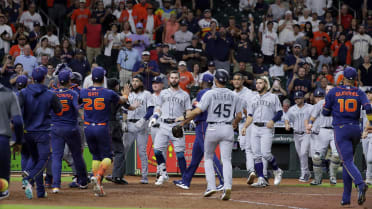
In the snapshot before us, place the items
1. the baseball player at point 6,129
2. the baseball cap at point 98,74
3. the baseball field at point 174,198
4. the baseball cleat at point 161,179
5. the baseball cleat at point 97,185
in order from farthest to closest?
the baseball cleat at point 161,179, the baseball cap at point 98,74, the baseball cleat at point 97,185, the baseball field at point 174,198, the baseball player at point 6,129

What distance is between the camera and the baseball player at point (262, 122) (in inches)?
584

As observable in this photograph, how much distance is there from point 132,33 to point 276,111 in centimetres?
1026

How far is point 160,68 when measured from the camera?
2202 centimetres

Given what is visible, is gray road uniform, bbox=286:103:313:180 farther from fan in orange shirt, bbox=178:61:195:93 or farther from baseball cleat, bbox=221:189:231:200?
baseball cleat, bbox=221:189:231:200

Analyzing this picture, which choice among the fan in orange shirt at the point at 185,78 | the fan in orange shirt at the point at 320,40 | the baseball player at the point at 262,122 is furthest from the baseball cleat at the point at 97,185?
the fan in orange shirt at the point at 320,40

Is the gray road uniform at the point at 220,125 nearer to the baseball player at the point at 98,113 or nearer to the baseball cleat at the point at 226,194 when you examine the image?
the baseball cleat at the point at 226,194

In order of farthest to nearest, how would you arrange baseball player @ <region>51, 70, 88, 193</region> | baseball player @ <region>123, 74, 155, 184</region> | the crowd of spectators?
the crowd of spectators, baseball player @ <region>123, 74, 155, 184</region>, baseball player @ <region>51, 70, 88, 193</region>

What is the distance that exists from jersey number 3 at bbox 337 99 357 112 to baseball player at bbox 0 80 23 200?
5.60m

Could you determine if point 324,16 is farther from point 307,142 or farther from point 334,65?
point 307,142

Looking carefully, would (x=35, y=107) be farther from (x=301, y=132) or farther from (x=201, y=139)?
(x=301, y=132)

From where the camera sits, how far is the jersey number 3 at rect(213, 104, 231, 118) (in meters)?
11.5

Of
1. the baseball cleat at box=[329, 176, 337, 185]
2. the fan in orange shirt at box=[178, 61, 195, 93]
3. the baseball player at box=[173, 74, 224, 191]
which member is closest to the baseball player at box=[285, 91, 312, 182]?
the baseball cleat at box=[329, 176, 337, 185]

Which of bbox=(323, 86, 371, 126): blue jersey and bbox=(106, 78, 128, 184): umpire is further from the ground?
bbox=(323, 86, 371, 126): blue jersey

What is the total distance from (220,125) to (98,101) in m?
2.44
